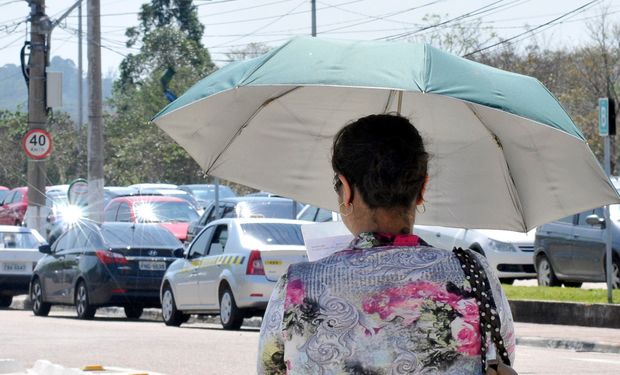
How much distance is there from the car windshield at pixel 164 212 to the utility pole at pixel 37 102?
10.9 ft

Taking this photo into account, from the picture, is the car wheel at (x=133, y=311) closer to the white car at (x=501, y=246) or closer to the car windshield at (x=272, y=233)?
the car windshield at (x=272, y=233)

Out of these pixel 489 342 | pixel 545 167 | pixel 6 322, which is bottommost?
pixel 6 322

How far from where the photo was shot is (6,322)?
783 inches

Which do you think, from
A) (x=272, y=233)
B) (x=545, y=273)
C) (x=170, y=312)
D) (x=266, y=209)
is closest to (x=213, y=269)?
(x=272, y=233)

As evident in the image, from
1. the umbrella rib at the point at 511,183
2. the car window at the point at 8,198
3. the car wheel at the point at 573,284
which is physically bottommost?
the car wheel at the point at 573,284

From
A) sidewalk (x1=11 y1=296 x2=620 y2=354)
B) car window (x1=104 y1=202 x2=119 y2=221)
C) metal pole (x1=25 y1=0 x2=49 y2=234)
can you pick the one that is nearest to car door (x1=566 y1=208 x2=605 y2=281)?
sidewalk (x1=11 y1=296 x2=620 y2=354)

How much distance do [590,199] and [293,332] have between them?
2296 mm

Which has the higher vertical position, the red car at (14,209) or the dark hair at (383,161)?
the dark hair at (383,161)

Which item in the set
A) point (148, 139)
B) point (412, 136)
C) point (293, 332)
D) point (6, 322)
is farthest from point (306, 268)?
point (148, 139)

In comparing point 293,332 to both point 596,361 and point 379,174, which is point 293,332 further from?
point 596,361

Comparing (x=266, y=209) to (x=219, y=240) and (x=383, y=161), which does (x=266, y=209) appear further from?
(x=383, y=161)

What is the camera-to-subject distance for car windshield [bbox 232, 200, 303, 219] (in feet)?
92.3

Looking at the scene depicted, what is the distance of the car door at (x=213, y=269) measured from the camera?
1870 centimetres

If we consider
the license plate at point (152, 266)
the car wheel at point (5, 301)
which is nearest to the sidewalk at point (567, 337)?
the license plate at point (152, 266)
